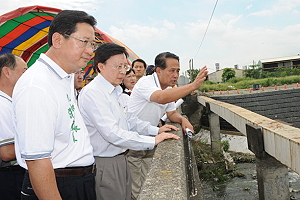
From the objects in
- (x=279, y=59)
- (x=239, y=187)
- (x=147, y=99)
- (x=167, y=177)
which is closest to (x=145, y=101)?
(x=147, y=99)

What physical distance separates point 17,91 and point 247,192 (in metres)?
5.54

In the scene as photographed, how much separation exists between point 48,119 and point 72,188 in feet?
1.61

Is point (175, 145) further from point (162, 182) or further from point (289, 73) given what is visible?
point (289, 73)

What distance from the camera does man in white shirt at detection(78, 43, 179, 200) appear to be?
1.94m

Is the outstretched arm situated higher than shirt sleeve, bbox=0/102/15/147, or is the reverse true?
the outstretched arm

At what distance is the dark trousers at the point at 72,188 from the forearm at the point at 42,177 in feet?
0.65

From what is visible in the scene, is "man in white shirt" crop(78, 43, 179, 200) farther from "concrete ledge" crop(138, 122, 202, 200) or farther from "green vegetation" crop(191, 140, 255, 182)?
"green vegetation" crop(191, 140, 255, 182)

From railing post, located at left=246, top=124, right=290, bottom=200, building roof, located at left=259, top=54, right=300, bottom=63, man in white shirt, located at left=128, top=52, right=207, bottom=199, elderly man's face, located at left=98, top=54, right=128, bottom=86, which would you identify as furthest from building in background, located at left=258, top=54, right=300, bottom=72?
elderly man's face, located at left=98, top=54, right=128, bottom=86

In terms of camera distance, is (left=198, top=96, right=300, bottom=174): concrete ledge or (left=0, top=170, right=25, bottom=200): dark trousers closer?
(left=198, top=96, right=300, bottom=174): concrete ledge

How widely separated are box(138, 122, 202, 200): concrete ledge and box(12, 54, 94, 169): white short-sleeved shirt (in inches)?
17.6

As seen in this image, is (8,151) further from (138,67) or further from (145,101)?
(138,67)

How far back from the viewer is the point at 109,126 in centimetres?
191

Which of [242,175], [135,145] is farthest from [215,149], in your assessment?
[135,145]

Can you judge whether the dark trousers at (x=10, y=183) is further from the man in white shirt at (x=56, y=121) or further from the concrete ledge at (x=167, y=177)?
the concrete ledge at (x=167, y=177)
